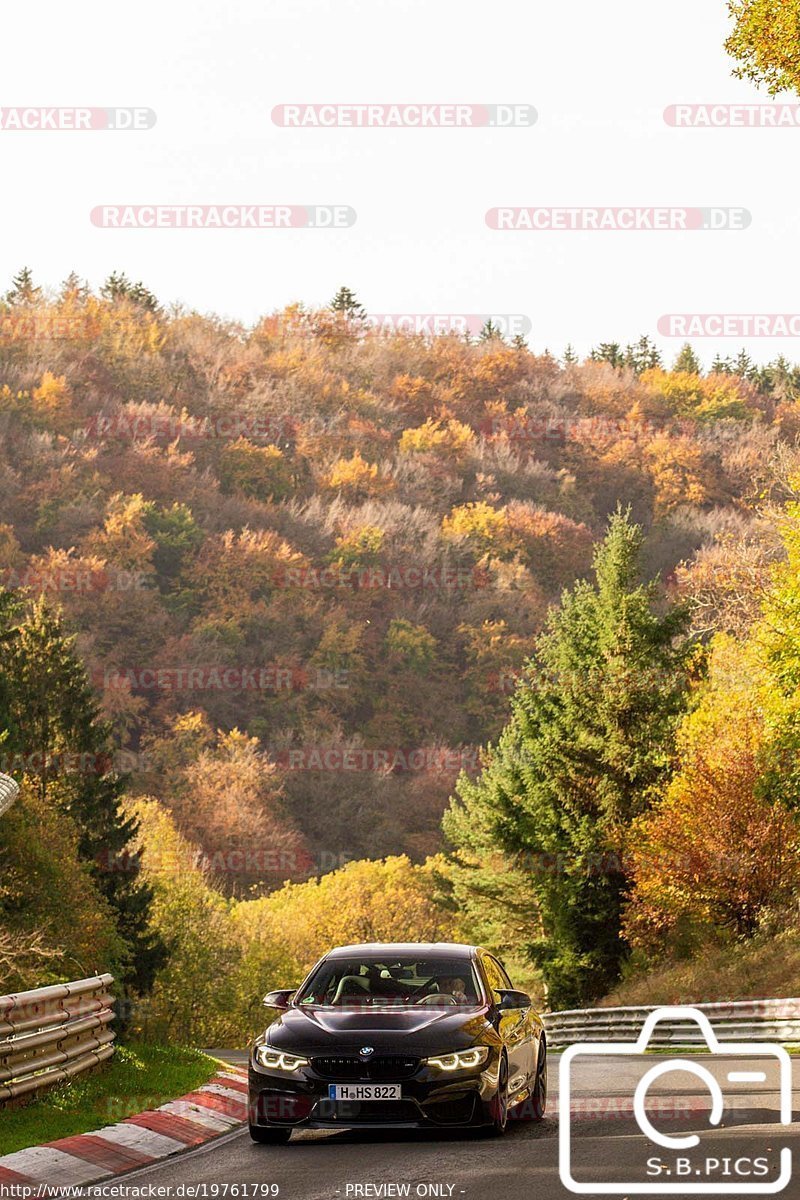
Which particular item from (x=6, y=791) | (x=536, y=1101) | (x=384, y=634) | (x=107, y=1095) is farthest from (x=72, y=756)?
(x=384, y=634)

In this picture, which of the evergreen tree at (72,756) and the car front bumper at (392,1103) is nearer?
the car front bumper at (392,1103)

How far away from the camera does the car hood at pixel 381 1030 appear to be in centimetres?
1123

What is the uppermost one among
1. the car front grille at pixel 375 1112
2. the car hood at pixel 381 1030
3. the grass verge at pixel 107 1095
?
the car hood at pixel 381 1030

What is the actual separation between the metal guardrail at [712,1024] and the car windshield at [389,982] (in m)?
12.7

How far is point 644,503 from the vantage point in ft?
512

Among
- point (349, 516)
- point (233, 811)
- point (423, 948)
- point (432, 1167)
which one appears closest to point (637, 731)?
point (423, 948)

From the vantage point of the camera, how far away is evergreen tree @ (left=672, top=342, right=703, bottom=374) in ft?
575

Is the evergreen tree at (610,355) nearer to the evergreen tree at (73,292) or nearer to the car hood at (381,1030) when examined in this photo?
the evergreen tree at (73,292)

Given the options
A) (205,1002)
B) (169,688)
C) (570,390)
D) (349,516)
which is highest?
(570,390)

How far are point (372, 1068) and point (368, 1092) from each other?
0.52 feet

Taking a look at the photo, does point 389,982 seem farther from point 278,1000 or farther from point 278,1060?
point 278,1060

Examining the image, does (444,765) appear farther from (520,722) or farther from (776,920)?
(776,920)

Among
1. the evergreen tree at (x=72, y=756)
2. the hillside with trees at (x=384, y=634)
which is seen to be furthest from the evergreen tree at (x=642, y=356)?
the evergreen tree at (x=72, y=756)

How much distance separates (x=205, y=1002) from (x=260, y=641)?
5613cm
